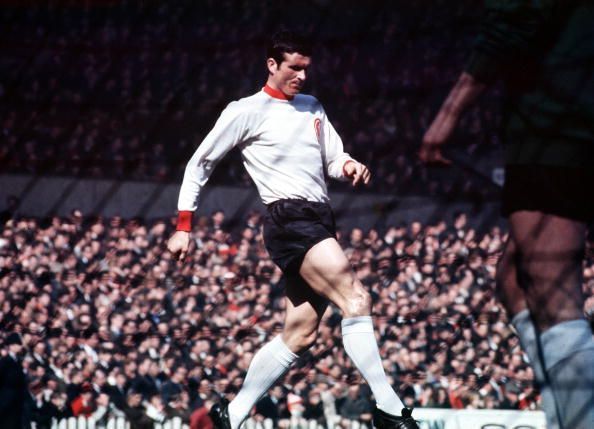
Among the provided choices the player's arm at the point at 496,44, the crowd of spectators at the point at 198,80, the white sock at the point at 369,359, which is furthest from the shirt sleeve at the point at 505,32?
the crowd of spectators at the point at 198,80

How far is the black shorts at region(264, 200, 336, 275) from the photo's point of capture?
232 centimetres

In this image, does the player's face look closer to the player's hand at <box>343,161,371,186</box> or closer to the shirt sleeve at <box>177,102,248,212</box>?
the shirt sleeve at <box>177,102,248,212</box>

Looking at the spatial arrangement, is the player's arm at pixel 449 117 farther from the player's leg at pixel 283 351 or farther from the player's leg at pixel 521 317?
the player's leg at pixel 283 351

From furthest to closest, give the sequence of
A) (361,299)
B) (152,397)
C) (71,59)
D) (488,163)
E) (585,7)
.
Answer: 1. (71,59)
2. (488,163)
3. (152,397)
4. (361,299)
5. (585,7)

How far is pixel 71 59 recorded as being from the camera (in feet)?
35.3

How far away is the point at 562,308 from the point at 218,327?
4.53 m

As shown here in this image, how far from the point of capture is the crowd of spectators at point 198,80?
394 inches

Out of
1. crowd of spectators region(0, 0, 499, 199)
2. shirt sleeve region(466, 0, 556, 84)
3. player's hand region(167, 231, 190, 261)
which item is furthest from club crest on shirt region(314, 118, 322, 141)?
crowd of spectators region(0, 0, 499, 199)

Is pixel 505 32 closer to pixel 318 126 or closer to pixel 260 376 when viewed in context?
pixel 318 126

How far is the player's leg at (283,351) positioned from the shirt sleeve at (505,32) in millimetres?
1164

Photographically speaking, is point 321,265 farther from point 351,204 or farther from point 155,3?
point 155,3

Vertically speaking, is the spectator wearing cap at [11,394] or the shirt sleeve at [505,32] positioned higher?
the shirt sleeve at [505,32]

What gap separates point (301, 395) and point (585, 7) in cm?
417

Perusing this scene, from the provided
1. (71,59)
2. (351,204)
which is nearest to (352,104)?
(351,204)
